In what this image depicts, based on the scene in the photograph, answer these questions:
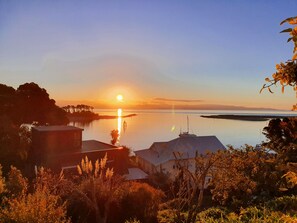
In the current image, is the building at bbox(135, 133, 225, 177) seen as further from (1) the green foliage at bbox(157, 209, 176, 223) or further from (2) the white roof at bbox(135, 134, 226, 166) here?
(1) the green foliage at bbox(157, 209, 176, 223)

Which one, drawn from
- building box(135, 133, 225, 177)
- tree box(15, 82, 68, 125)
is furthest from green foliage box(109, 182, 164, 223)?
tree box(15, 82, 68, 125)

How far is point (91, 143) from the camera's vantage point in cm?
2958

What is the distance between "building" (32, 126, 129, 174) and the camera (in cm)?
2378

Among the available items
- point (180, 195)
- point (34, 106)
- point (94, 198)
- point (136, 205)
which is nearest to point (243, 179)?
point (180, 195)

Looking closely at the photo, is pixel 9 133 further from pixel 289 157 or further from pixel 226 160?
pixel 289 157

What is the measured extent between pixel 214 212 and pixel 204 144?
1041 inches

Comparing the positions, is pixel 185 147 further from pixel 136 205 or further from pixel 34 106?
pixel 136 205

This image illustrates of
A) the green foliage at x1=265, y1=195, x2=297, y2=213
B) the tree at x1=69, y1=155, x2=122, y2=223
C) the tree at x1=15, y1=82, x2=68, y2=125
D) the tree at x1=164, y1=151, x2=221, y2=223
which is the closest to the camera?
the green foliage at x1=265, y1=195, x2=297, y2=213

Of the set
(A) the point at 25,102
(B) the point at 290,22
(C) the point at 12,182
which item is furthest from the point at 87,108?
(B) the point at 290,22

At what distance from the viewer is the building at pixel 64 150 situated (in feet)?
78.0

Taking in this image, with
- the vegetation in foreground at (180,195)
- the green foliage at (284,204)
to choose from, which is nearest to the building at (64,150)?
the vegetation in foreground at (180,195)

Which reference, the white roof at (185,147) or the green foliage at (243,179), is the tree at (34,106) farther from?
the green foliage at (243,179)

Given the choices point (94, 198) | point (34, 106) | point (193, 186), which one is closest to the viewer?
point (94, 198)

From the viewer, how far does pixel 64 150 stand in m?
25.1
